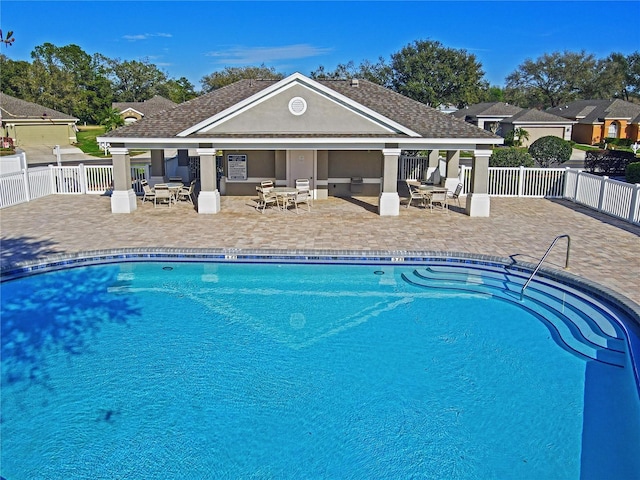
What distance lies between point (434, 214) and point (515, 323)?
8678 mm

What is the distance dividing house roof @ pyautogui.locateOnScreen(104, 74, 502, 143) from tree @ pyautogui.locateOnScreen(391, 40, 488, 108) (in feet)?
162

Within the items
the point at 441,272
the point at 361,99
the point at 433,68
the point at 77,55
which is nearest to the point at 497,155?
the point at 361,99

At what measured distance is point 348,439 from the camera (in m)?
7.41

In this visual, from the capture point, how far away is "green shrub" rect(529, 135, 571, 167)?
29828 mm

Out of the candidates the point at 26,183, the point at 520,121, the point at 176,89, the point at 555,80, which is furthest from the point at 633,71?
the point at 26,183

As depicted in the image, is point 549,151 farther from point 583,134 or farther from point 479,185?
point 583,134

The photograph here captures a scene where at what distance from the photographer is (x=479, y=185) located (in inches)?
757

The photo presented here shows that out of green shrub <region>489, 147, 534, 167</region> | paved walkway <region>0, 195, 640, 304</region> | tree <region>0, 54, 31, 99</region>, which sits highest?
tree <region>0, 54, 31, 99</region>

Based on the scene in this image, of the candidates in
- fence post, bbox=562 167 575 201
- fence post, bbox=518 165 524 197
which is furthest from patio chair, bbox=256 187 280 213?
fence post, bbox=562 167 575 201

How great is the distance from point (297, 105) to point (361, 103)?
10.0ft

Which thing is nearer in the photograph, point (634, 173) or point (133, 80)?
point (634, 173)

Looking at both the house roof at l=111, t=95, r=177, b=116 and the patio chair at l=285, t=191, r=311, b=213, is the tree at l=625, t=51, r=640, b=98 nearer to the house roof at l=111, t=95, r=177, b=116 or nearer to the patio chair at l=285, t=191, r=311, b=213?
the house roof at l=111, t=95, r=177, b=116

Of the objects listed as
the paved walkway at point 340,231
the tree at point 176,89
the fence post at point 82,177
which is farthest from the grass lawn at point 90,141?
the paved walkway at point 340,231

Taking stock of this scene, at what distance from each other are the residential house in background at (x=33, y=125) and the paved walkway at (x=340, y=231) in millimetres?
38127
